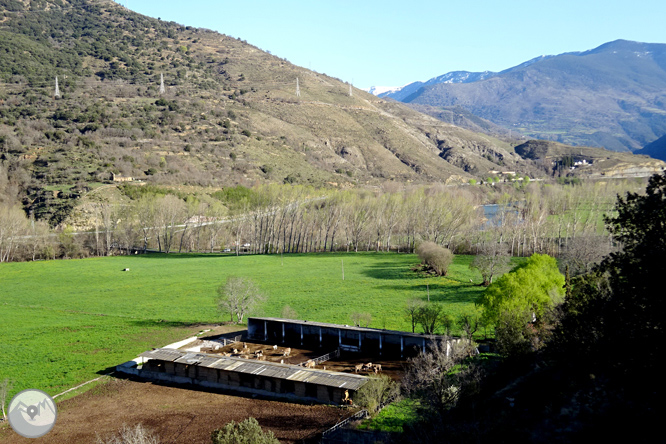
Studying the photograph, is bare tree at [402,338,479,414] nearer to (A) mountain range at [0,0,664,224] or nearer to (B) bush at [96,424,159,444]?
(B) bush at [96,424,159,444]

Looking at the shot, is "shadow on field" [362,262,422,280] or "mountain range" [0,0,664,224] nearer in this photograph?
"shadow on field" [362,262,422,280]

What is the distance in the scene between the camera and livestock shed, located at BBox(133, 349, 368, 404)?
28719mm

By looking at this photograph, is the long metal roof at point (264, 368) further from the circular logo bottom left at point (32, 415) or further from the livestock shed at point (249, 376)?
the circular logo bottom left at point (32, 415)

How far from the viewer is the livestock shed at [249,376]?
28719 millimetres

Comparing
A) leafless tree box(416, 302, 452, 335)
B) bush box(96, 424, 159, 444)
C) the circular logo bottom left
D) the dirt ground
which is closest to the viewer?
bush box(96, 424, 159, 444)

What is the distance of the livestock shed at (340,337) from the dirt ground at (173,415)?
10.0 metres

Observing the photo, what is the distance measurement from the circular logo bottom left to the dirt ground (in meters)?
2.70

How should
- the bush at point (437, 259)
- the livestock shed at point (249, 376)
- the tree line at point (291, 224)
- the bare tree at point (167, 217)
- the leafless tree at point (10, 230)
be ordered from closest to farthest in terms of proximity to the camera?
the livestock shed at point (249, 376) → the bush at point (437, 259) → the leafless tree at point (10, 230) → the tree line at point (291, 224) → the bare tree at point (167, 217)

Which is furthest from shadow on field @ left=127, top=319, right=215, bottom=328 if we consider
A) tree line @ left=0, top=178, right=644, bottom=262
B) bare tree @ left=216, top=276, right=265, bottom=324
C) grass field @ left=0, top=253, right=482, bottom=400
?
tree line @ left=0, top=178, right=644, bottom=262

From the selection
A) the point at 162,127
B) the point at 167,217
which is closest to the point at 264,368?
the point at 167,217

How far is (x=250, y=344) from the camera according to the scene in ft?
133

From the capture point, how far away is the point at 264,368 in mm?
31859

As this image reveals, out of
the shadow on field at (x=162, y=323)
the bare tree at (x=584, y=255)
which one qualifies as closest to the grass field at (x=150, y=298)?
the shadow on field at (x=162, y=323)

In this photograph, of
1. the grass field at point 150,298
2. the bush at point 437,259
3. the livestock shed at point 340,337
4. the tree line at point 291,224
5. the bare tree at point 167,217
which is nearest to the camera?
the livestock shed at point 340,337
